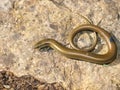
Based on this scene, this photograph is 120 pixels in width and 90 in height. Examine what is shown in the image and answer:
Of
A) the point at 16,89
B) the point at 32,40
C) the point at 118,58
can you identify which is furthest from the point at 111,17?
the point at 16,89

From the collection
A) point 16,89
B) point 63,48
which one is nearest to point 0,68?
point 16,89

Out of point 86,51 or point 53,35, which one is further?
point 53,35

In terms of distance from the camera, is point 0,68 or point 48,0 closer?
point 0,68

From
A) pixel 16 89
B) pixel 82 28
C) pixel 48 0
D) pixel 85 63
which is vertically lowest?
pixel 16 89

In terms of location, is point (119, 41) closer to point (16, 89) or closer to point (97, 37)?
point (97, 37)

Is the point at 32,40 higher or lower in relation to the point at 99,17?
A: lower

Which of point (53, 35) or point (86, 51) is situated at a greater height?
point (53, 35)
